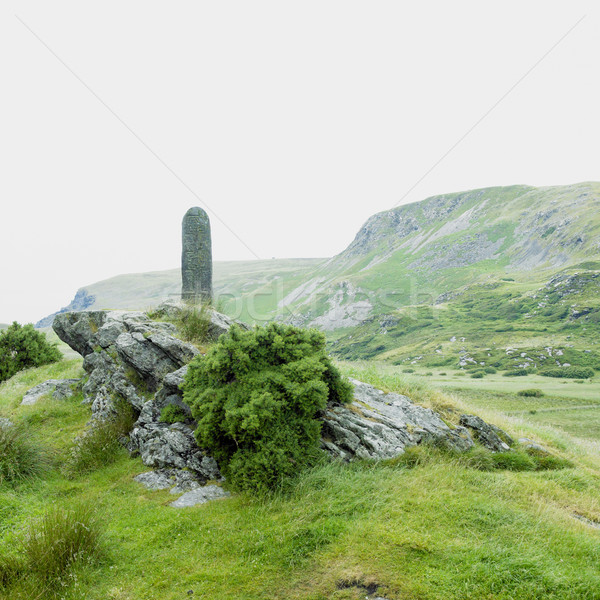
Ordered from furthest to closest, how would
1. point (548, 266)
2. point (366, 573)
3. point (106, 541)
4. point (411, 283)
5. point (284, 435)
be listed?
point (411, 283), point (548, 266), point (284, 435), point (106, 541), point (366, 573)

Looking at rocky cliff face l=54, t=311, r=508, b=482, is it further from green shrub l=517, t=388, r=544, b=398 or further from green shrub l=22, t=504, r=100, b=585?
green shrub l=517, t=388, r=544, b=398

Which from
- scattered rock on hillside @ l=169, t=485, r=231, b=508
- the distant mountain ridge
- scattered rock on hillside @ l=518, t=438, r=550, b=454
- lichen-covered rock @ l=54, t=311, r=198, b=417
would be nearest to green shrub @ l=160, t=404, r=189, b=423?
lichen-covered rock @ l=54, t=311, r=198, b=417

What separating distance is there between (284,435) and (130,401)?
5165 millimetres

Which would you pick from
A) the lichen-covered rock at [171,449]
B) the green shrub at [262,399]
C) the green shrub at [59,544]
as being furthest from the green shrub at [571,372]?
the green shrub at [59,544]

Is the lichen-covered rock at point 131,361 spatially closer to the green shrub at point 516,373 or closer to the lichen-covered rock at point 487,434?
the lichen-covered rock at point 487,434

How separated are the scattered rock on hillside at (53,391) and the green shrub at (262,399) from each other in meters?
6.83

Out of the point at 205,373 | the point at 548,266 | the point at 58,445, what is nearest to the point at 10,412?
the point at 58,445

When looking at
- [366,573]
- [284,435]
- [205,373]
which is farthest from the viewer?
[205,373]

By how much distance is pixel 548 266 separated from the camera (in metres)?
145

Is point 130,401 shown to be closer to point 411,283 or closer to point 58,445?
point 58,445

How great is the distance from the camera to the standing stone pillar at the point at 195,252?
18.3m

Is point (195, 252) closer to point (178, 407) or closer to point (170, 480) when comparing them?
point (178, 407)

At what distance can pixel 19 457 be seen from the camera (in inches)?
306

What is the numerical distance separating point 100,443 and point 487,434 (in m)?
9.99
